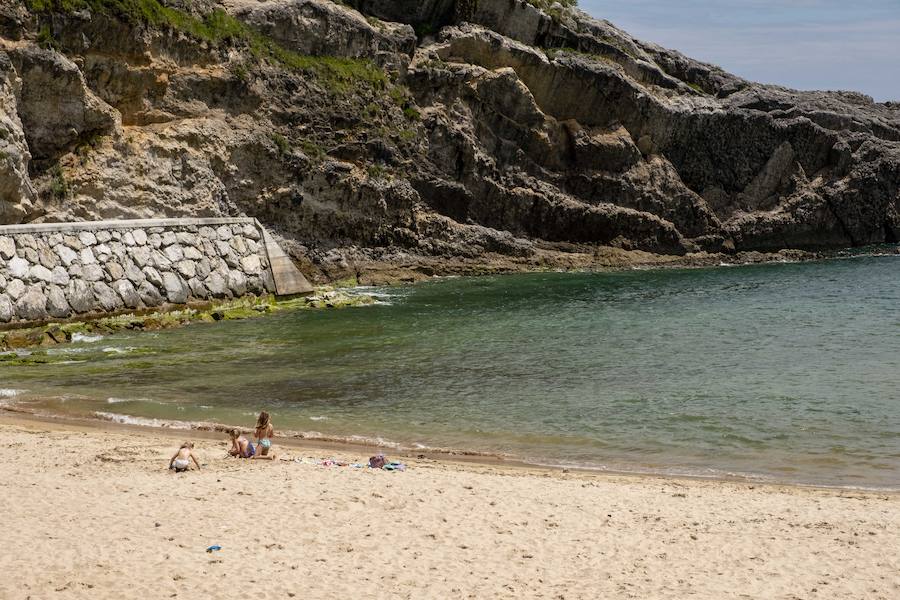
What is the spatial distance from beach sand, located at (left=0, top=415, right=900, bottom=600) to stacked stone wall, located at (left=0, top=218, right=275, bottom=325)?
16.2 metres

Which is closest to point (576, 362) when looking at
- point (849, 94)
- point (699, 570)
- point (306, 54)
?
point (699, 570)

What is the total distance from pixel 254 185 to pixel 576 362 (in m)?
24.7

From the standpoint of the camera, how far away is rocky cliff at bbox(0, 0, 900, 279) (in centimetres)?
3753

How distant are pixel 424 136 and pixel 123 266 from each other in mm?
24614

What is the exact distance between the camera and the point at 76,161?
36906 mm

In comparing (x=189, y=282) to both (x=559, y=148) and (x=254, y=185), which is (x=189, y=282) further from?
(x=559, y=148)

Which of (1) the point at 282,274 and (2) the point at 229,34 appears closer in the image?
(1) the point at 282,274

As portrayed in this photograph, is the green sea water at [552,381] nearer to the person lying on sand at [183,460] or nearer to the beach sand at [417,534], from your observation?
the beach sand at [417,534]

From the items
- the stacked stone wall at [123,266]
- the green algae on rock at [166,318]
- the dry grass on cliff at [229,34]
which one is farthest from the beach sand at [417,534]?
the dry grass on cliff at [229,34]

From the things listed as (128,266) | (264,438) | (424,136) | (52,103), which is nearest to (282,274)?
(128,266)

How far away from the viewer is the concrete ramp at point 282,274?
37.5 metres

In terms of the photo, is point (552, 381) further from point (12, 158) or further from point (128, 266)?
point (12, 158)

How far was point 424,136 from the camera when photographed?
5219 cm

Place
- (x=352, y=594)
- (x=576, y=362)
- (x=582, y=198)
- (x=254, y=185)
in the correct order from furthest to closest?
(x=582, y=198) < (x=254, y=185) < (x=576, y=362) < (x=352, y=594)
